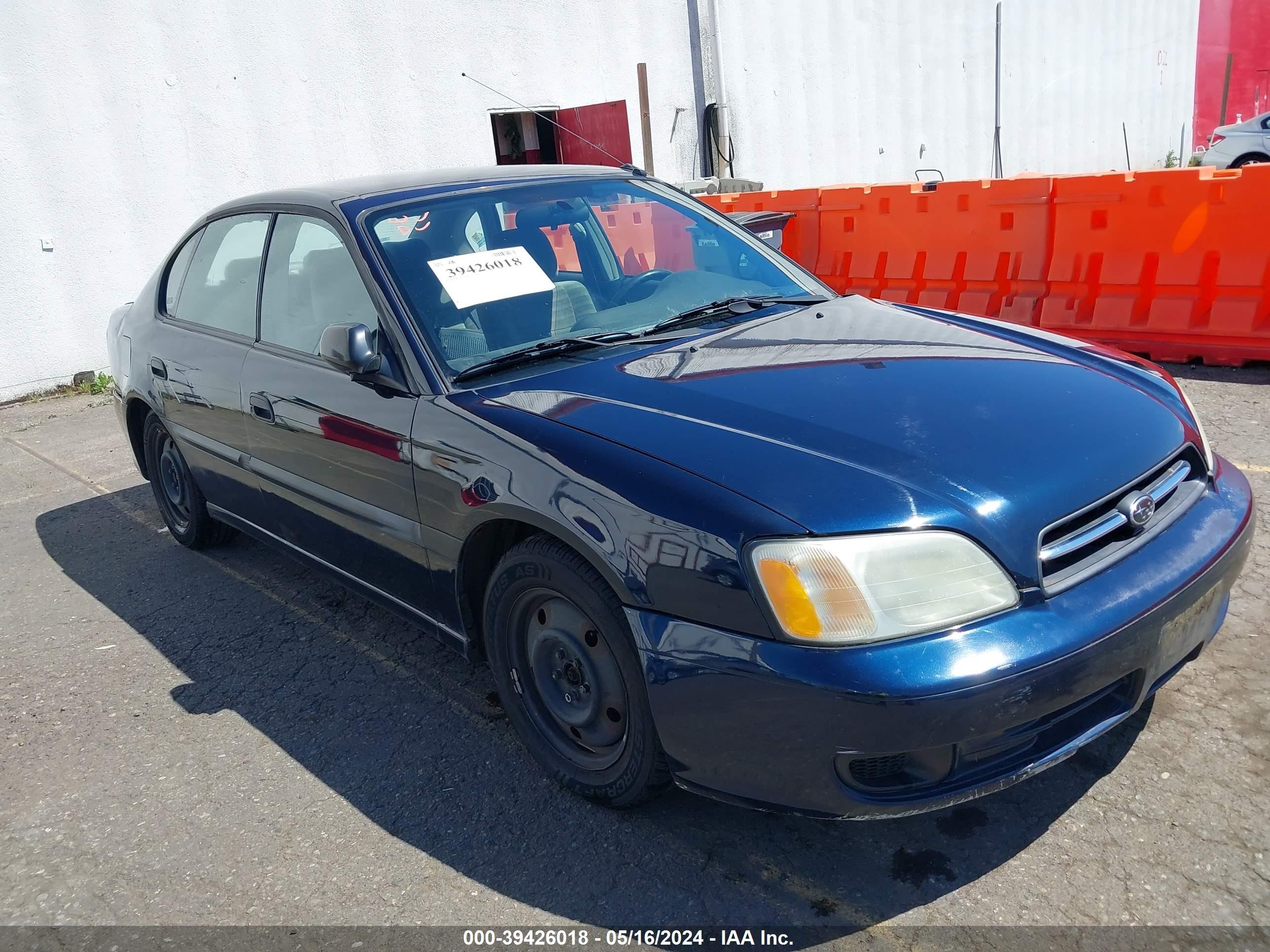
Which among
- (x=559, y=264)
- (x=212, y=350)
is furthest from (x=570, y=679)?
(x=212, y=350)

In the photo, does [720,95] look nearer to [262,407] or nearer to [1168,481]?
[262,407]

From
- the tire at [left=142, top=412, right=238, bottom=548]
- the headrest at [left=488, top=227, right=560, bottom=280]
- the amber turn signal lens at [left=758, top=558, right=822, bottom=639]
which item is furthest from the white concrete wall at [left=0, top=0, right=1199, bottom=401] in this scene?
the amber turn signal lens at [left=758, top=558, right=822, bottom=639]

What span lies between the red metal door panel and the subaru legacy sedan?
9.62 metres

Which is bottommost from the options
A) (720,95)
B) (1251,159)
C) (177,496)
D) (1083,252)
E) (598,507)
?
(177,496)

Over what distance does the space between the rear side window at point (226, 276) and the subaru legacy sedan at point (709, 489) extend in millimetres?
41

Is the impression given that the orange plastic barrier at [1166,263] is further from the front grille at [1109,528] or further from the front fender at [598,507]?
the front fender at [598,507]

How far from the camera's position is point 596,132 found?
13141 mm

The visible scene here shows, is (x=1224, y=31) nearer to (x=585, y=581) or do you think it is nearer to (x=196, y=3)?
(x=196, y=3)

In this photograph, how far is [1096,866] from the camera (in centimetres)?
231

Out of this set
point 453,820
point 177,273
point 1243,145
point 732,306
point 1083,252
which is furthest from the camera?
point 1243,145

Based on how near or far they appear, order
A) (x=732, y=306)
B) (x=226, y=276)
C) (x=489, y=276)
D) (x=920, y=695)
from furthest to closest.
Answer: (x=226, y=276), (x=732, y=306), (x=489, y=276), (x=920, y=695)

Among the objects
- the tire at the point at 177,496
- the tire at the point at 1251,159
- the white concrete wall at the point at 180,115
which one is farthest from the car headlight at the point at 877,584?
the tire at the point at 1251,159

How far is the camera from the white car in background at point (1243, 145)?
15.1 meters

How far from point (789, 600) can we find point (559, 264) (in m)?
1.66
